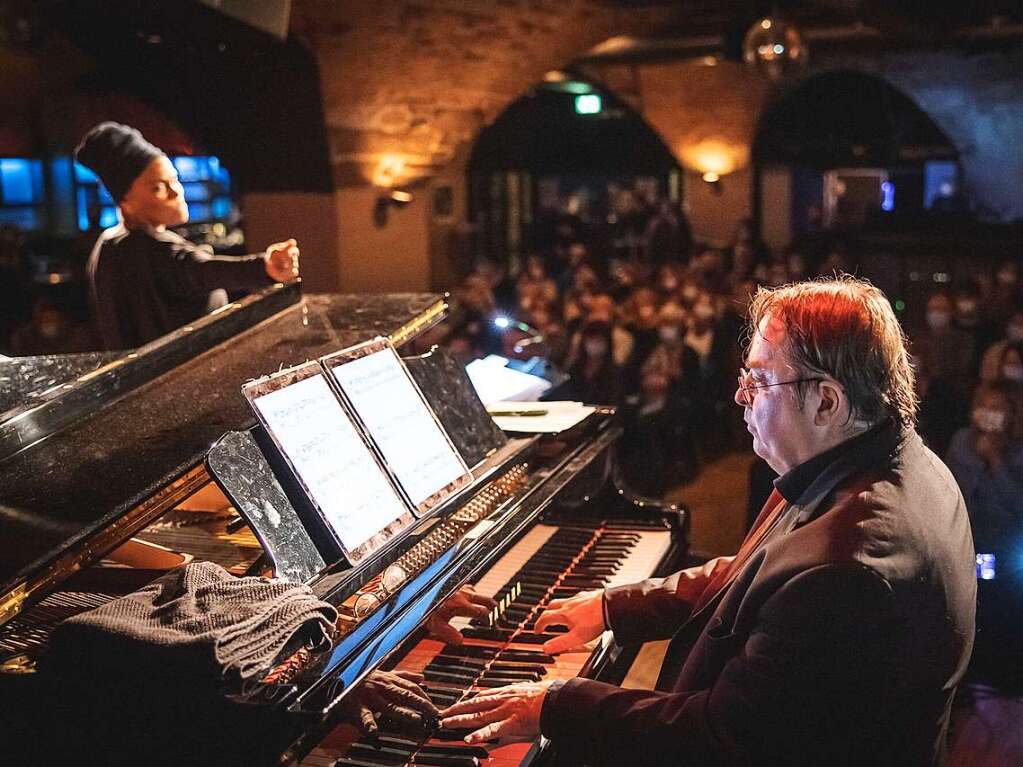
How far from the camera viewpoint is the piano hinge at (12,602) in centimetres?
166

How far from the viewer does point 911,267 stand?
42.9 ft

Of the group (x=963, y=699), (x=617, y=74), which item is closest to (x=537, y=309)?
(x=963, y=699)

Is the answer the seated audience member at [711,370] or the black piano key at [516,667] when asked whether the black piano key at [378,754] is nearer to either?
the black piano key at [516,667]

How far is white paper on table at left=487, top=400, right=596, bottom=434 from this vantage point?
3.09m

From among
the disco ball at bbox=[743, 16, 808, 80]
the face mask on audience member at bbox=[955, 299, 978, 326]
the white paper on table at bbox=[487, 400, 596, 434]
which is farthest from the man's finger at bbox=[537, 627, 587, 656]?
the disco ball at bbox=[743, 16, 808, 80]

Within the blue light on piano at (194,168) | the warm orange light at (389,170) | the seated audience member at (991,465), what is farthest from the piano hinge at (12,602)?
the blue light on piano at (194,168)

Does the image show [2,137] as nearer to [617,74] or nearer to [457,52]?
A: [457,52]

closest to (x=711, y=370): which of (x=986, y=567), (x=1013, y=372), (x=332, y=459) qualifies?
(x=1013, y=372)

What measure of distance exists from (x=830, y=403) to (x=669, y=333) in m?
5.86

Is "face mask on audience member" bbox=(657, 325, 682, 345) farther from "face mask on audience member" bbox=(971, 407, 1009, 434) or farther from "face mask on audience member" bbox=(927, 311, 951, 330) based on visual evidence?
"face mask on audience member" bbox=(971, 407, 1009, 434)

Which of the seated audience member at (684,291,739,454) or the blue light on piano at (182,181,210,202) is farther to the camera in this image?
the blue light on piano at (182,181,210,202)

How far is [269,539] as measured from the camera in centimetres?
194

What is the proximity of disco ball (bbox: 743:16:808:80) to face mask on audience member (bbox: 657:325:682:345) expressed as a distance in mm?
1970

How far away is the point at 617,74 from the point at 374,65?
8.94 metres
